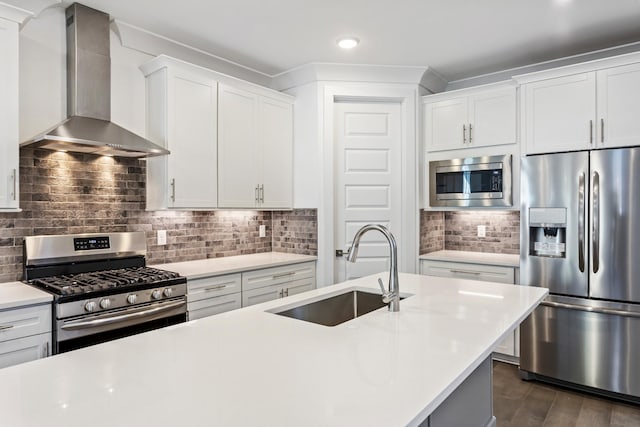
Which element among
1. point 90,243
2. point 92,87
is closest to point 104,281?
point 90,243

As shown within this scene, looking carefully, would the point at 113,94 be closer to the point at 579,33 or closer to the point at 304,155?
the point at 304,155

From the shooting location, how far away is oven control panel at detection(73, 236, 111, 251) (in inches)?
109

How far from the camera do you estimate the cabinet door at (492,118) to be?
11.7 ft

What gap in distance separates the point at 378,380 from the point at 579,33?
3277 mm

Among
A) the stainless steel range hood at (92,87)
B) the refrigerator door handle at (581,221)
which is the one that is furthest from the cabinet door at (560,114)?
the stainless steel range hood at (92,87)

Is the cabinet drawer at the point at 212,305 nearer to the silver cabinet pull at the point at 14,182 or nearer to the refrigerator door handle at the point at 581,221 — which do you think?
the silver cabinet pull at the point at 14,182

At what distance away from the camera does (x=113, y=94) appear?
9.91 feet

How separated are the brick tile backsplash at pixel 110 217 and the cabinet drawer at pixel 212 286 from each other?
1.95 ft

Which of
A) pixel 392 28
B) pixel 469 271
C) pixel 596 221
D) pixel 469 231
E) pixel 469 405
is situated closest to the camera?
pixel 469 405

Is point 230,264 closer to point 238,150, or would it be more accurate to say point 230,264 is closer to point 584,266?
point 238,150

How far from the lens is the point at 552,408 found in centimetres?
282

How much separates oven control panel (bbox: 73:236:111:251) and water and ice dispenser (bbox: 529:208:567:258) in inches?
125

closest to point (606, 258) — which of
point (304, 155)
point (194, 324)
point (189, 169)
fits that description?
point (304, 155)

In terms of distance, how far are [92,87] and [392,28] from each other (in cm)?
214
